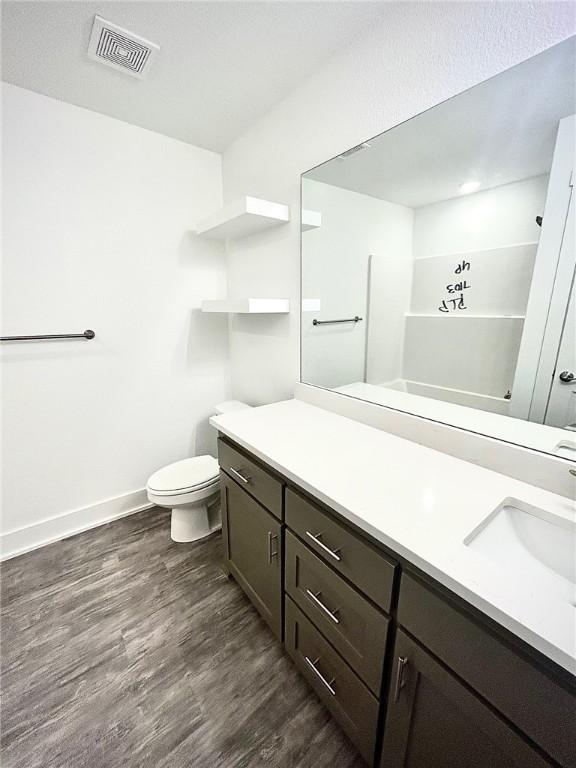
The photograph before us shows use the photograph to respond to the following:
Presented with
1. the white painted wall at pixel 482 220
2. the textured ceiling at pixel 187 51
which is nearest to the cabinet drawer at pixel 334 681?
the white painted wall at pixel 482 220

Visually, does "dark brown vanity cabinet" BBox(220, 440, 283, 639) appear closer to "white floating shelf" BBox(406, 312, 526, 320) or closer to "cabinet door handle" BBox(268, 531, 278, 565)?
"cabinet door handle" BBox(268, 531, 278, 565)

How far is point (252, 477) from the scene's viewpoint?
1269 millimetres

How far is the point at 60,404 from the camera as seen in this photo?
187cm

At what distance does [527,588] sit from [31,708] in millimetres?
1670

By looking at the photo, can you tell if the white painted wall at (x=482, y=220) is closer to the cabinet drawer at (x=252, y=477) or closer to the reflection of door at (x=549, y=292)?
the reflection of door at (x=549, y=292)

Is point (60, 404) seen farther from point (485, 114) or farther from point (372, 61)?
point (485, 114)

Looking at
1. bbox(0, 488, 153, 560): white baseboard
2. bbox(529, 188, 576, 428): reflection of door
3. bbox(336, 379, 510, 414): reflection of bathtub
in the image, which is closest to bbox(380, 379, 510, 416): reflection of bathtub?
bbox(336, 379, 510, 414): reflection of bathtub

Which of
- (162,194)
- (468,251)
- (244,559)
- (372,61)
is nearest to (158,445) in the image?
(244,559)

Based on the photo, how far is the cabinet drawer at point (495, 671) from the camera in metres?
0.52

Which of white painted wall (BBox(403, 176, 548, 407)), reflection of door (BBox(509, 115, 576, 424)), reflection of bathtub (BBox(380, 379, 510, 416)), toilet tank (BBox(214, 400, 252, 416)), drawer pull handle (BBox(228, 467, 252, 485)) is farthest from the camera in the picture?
toilet tank (BBox(214, 400, 252, 416))

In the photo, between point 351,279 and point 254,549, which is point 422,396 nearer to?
point 351,279

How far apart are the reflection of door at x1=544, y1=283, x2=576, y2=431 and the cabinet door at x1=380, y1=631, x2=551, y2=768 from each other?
729 mm

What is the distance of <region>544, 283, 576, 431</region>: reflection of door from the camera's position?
3.05 ft

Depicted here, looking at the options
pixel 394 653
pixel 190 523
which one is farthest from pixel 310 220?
pixel 190 523
